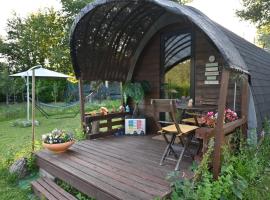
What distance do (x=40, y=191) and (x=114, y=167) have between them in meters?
1.12

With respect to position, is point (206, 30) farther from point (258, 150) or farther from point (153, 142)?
point (153, 142)

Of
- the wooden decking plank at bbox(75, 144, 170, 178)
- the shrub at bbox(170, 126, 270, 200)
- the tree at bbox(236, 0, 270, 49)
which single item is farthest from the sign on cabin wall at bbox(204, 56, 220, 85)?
the tree at bbox(236, 0, 270, 49)

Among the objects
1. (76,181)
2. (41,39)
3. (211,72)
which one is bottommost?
(76,181)

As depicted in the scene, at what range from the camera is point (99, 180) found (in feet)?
10.1

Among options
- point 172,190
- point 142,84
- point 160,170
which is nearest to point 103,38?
point 142,84

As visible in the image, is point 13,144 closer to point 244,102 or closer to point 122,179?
point 122,179

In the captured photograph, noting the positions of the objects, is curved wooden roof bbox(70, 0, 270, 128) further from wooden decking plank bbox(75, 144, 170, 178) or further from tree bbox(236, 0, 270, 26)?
tree bbox(236, 0, 270, 26)

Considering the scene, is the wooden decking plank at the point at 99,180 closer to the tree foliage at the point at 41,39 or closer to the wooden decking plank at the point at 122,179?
the wooden decking plank at the point at 122,179

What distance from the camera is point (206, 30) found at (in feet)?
9.78

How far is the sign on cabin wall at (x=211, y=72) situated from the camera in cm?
488

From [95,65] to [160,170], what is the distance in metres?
3.16

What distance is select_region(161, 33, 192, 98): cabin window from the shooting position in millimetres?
5449

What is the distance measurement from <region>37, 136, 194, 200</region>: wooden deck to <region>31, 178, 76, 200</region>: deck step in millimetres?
149

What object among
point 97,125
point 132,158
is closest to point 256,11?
point 97,125
